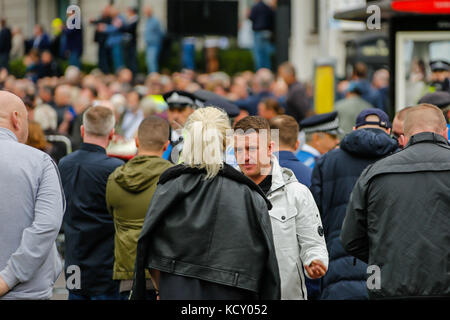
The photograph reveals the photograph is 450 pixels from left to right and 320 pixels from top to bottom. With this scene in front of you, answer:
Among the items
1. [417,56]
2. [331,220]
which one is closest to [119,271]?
[331,220]

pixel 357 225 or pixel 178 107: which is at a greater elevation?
pixel 178 107

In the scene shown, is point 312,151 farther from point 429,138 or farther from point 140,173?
point 429,138

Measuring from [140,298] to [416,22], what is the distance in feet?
26.9

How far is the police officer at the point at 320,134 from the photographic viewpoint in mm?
8969

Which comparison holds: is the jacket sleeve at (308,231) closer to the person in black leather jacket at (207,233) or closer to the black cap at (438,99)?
the person in black leather jacket at (207,233)

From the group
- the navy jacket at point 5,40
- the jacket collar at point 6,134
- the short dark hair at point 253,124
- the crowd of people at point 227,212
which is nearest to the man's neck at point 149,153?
the crowd of people at point 227,212

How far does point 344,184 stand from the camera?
7281mm

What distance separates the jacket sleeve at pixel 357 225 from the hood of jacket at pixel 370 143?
1366 mm

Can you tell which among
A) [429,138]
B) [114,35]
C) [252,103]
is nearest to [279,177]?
[429,138]

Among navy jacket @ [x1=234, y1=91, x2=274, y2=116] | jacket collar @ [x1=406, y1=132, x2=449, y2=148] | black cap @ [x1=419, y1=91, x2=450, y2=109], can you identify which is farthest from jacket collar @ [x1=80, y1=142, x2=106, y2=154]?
navy jacket @ [x1=234, y1=91, x2=274, y2=116]

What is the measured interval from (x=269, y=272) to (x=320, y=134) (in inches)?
170

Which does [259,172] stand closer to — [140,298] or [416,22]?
[140,298]

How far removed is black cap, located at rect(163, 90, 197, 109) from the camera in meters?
9.15

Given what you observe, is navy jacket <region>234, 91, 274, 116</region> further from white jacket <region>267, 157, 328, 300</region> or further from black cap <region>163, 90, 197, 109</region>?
white jacket <region>267, 157, 328, 300</region>
